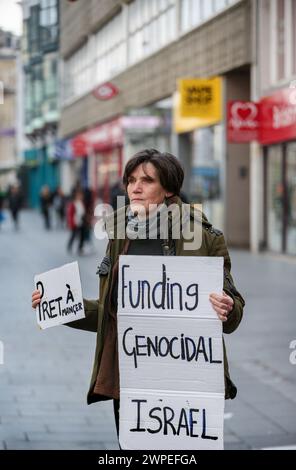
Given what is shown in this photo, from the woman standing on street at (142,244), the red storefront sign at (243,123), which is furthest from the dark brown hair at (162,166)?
the red storefront sign at (243,123)

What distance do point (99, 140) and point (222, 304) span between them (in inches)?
884

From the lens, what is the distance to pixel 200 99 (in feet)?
74.9

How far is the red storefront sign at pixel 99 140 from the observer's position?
86.1 feet

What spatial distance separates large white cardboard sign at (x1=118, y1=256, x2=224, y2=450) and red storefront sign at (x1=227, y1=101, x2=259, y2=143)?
52.7 feet

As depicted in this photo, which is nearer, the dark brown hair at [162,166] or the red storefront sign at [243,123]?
the dark brown hair at [162,166]

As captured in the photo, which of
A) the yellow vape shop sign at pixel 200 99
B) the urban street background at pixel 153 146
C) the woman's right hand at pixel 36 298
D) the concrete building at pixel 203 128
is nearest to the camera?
the woman's right hand at pixel 36 298

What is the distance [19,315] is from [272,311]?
2879mm

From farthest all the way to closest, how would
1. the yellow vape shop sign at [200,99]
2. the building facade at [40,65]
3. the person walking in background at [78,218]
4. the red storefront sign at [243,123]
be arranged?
1. the person walking in background at [78,218]
2. the yellow vape shop sign at [200,99]
3. the red storefront sign at [243,123]
4. the building facade at [40,65]

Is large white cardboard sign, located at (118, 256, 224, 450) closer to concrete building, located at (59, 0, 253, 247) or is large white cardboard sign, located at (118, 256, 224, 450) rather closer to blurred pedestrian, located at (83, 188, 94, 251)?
concrete building, located at (59, 0, 253, 247)

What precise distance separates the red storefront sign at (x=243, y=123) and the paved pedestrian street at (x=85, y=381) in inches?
227

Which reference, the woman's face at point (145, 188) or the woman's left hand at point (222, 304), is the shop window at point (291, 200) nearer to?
the woman's face at point (145, 188)

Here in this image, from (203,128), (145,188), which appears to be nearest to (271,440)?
(145,188)

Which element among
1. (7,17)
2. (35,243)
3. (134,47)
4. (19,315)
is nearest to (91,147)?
(35,243)

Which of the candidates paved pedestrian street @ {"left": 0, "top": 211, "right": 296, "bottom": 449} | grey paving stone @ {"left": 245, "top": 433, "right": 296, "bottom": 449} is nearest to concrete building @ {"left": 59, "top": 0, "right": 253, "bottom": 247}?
paved pedestrian street @ {"left": 0, "top": 211, "right": 296, "bottom": 449}
